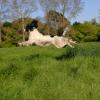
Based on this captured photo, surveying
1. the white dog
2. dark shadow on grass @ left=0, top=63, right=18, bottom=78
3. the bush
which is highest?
dark shadow on grass @ left=0, top=63, right=18, bottom=78

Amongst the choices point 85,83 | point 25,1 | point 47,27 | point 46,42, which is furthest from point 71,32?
point 85,83

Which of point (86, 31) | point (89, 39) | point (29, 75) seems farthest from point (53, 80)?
point (86, 31)

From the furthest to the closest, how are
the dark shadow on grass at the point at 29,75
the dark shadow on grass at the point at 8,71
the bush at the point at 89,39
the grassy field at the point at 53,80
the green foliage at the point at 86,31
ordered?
the green foliage at the point at 86,31 < the bush at the point at 89,39 < the dark shadow on grass at the point at 8,71 < the dark shadow on grass at the point at 29,75 < the grassy field at the point at 53,80

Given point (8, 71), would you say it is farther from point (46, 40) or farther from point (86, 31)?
point (86, 31)

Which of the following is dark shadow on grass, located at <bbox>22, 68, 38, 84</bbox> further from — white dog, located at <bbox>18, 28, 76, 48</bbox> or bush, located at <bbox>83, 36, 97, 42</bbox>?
bush, located at <bbox>83, 36, 97, 42</bbox>

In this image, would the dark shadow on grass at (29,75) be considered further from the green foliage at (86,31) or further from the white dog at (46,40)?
the green foliage at (86,31)

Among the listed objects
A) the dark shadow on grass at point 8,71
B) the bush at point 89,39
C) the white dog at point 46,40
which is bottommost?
the bush at point 89,39

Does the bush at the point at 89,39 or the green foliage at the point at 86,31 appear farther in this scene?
the green foliage at the point at 86,31

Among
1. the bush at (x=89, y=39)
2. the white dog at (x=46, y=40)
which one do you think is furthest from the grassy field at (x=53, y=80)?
the bush at (x=89, y=39)

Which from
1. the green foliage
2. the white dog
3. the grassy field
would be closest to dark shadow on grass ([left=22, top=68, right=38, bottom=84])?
the grassy field

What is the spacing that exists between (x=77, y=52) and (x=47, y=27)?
34.6 metres

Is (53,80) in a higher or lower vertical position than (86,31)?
higher

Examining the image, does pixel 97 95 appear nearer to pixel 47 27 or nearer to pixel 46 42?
pixel 46 42

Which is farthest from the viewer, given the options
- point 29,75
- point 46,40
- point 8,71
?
point 46,40
